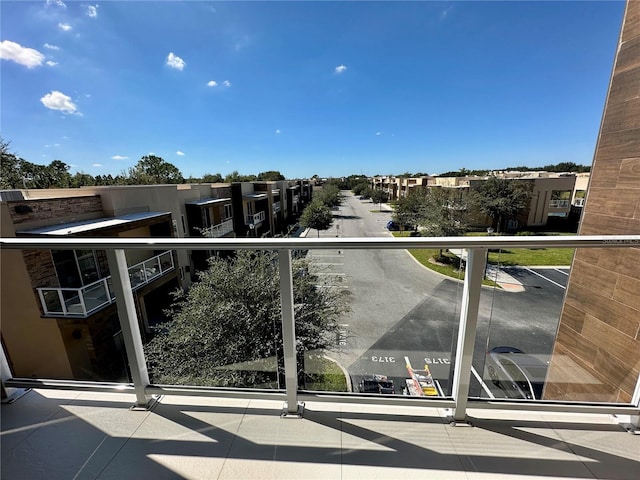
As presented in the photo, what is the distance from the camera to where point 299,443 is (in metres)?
1.18

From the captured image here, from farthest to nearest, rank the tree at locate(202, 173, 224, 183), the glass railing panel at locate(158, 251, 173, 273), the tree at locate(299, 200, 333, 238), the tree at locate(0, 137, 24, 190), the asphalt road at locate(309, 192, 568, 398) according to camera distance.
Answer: the tree at locate(202, 173, 224, 183) < the tree at locate(299, 200, 333, 238) < the tree at locate(0, 137, 24, 190) < the glass railing panel at locate(158, 251, 173, 273) < the asphalt road at locate(309, 192, 568, 398)

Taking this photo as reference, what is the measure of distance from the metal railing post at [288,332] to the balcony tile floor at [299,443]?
12 centimetres

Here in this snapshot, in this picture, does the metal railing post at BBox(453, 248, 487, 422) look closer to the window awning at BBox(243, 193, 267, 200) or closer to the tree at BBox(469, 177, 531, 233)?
the window awning at BBox(243, 193, 267, 200)

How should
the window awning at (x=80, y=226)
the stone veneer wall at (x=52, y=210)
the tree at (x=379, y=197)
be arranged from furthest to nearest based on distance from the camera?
the tree at (x=379, y=197) → the window awning at (x=80, y=226) → the stone veneer wall at (x=52, y=210)

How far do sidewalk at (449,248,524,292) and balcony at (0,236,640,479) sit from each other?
0.13ft

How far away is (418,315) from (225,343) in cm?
138

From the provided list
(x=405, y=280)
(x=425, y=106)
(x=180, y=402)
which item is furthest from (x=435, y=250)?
(x=425, y=106)

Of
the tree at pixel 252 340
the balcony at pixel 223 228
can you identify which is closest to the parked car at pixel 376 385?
the tree at pixel 252 340

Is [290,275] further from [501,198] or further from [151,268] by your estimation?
[501,198]

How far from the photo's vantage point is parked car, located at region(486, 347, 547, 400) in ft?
4.42

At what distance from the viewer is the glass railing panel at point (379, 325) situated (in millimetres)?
1304

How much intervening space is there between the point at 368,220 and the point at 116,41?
25.4 m

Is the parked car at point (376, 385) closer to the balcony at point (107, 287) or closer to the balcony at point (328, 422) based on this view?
the balcony at point (328, 422)

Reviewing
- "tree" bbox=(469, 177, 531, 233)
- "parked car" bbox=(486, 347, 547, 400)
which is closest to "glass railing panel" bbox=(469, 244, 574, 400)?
"parked car" bbox=(486, 347, 547, 400)
